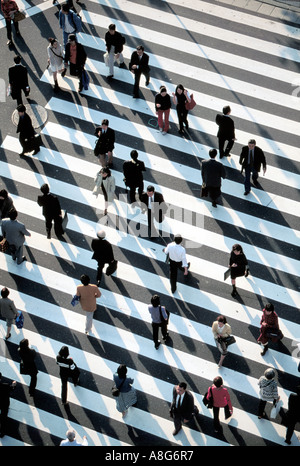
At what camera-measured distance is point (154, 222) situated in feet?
59.0

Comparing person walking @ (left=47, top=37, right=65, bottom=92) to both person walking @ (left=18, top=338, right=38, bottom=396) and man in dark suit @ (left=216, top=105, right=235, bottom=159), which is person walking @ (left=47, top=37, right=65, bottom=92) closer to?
man in dark suit @ (left=216, top=105, right=235, bottom=159)

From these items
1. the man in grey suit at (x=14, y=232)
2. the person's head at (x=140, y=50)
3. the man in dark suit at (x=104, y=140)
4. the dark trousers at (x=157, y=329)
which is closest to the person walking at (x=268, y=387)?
the dark trousers at (x=157, y=329)

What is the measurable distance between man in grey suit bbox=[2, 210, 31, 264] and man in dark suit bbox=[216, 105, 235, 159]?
5.11 m

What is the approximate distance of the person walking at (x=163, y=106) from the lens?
61.3ft

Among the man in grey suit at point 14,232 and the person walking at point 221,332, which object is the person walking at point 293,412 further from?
the man in grey suit at point 14,232

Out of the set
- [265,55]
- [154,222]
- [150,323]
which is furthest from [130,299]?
[265,55]

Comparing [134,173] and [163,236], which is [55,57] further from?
[163,236]

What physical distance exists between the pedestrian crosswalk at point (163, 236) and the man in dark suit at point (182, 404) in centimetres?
63

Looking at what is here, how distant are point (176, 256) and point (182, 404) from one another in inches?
125

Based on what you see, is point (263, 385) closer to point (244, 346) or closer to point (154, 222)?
point (244, 346)

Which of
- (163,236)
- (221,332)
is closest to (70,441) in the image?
(221,332)

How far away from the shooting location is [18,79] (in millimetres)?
19312

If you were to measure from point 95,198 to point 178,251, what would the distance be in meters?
3.28

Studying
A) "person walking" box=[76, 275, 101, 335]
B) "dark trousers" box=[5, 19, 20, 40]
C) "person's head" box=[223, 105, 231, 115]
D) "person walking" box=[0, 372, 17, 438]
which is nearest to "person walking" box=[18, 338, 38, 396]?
"person walking" box=[0, 372, 17, 438]
